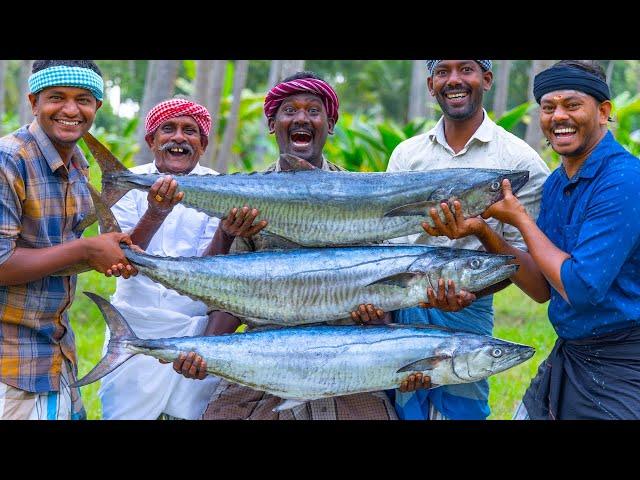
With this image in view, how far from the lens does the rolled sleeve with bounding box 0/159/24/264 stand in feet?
12.0

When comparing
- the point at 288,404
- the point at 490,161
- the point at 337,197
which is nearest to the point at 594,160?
the point at 490,161

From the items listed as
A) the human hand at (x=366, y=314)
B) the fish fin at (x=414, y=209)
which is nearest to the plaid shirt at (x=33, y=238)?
the human hand at (x=366, y=314)

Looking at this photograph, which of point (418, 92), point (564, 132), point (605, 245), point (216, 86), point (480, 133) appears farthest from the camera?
point (418, 92)

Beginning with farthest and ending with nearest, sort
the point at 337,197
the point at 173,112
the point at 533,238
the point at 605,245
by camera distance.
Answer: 1. the point at 173,112
2. the point at 337,197
3. the point at 533,238
4. the point at 605,245

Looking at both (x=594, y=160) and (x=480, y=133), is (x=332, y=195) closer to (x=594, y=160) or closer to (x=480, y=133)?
(x=480, y=133)

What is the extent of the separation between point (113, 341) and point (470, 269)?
65.5 inches

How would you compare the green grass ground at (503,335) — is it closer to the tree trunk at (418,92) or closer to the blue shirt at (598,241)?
the blue shirt at (598,241)

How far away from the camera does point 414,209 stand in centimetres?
380

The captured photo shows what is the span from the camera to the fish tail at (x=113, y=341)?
3.76 m

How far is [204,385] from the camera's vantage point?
4.50 metres

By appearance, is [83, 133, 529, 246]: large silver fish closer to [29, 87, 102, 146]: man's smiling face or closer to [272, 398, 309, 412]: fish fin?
[29, 87, 102, 146]: man's smiling face

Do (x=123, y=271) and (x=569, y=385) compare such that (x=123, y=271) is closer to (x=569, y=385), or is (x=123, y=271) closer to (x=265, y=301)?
(x=265, y=301)

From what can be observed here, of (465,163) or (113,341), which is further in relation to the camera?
(465,163)

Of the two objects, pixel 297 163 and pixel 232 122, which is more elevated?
pixel 232 122
